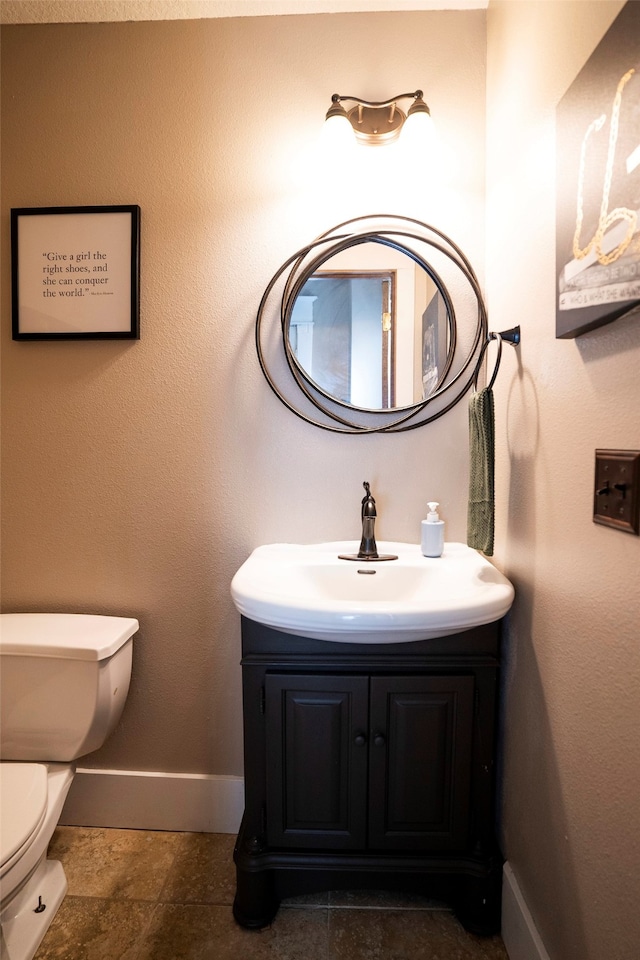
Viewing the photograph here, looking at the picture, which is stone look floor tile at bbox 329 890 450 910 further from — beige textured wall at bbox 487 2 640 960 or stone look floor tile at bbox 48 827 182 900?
stone look floor tile at bbox 48 827 182 900

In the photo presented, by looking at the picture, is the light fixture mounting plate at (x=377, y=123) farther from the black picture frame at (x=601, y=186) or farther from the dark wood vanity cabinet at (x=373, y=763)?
the dark wood vanity cabinet at (x=373, y=763)

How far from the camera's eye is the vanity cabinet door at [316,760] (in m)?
1.15

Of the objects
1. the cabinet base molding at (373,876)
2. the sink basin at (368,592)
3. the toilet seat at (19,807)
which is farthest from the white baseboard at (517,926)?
the toilet seat at (19,807)

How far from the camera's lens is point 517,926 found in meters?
1.10

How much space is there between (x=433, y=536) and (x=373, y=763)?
567mm

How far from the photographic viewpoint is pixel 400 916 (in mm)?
1231

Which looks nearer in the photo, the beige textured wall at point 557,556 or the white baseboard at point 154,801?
the beige textured wall at point 557,556

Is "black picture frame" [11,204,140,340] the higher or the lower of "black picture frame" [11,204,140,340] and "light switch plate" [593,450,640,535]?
the higher

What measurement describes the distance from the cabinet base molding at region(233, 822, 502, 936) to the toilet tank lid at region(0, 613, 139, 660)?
1.91 ft

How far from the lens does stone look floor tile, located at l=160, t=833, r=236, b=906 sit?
1.29 metres

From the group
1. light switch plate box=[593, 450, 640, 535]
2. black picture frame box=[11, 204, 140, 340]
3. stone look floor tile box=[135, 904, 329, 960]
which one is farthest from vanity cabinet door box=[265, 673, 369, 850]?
black picture frame box=[11, 204, 140, 340]

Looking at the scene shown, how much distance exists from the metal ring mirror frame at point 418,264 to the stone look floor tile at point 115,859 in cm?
130

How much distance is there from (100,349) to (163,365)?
0.20 m

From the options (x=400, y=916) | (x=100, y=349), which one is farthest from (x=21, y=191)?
(x=400, y=916)
